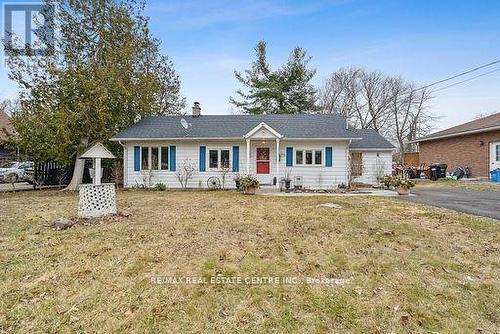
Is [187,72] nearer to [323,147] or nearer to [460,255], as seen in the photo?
[323,147]

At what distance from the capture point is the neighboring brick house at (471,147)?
1891cm

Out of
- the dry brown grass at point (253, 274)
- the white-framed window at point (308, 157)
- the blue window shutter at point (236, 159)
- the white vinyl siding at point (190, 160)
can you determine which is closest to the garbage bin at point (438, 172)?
the white-framed window at point (308, 157)

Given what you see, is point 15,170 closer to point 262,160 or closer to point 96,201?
point 262,160

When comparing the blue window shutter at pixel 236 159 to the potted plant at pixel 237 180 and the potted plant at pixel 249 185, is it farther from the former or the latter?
the potted plant at pixel 249 185

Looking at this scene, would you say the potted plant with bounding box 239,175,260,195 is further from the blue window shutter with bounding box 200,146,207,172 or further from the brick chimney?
the brick chimney

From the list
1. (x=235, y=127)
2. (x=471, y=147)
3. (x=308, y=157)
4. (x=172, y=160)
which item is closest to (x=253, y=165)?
(x=235, y=127)

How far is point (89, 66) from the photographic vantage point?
1442 centimetres

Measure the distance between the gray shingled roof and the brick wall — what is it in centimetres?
833

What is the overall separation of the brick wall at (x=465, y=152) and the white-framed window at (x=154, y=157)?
67.8 ft

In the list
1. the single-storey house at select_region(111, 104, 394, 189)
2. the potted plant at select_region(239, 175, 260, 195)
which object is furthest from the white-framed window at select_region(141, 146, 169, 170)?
the potted plant at select_region(239, 175, 260, 195)

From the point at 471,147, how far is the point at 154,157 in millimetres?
21700

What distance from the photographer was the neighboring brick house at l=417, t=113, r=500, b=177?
1891cm

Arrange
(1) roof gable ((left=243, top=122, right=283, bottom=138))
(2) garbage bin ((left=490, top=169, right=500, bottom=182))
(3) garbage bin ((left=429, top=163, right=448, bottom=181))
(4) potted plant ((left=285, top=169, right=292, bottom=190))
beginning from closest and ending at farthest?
(1) roof gable ((left=243, top=122, right=283, bottom=138))
(4) potted plant ((left=285, top=169, right=292, bottom=190))
(2) garbage bin ((left=490, top=169, right=500, bottom=182))
(3) garbage bin ((left=429, top=163, right=448, bottom=181))

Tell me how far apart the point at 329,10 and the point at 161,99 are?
14787 mm
